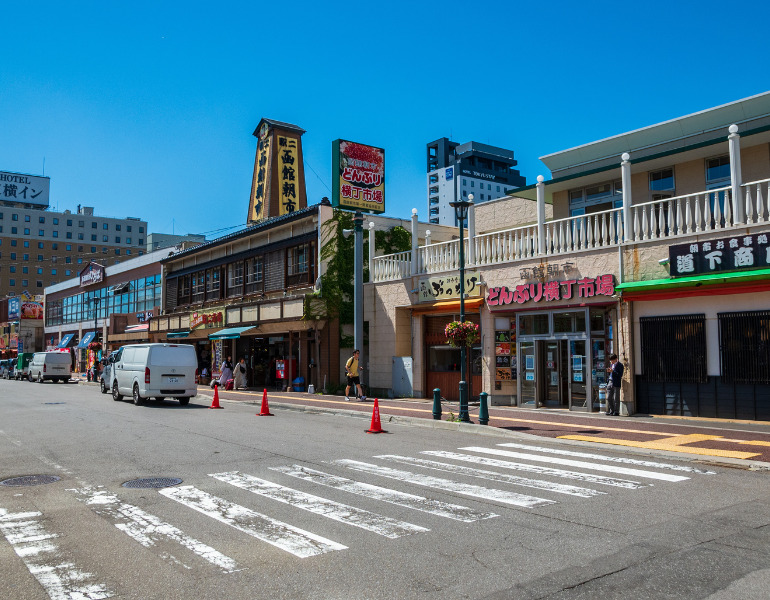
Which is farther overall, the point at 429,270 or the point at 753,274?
the point at 429,270

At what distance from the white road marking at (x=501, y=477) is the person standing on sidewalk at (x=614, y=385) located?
26.8 feet

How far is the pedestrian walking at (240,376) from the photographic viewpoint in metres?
32.2

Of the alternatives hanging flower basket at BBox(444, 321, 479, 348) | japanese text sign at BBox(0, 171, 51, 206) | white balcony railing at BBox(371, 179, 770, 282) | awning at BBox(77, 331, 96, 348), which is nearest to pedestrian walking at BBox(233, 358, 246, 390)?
white balcony railing at BBox(371, 179, 770, 282)

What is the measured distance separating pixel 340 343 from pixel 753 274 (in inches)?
669

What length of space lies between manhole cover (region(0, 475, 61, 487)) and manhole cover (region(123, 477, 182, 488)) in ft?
3.98

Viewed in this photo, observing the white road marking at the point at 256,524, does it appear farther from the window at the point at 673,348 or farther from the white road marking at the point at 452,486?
the window at the point at 673,348

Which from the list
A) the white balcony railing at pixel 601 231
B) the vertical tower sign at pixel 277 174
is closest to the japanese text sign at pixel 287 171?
the vertical tower sign at pixel 277 174

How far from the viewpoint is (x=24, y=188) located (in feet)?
440

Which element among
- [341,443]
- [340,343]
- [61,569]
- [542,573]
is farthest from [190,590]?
[340,343]

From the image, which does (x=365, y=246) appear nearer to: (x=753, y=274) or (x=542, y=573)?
(x=753, y=274)

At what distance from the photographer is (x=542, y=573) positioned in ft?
17.0

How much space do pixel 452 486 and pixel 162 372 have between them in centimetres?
1610

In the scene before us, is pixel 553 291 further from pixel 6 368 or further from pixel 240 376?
pixel 6 368

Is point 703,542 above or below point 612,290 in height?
below
